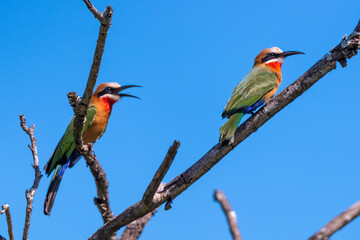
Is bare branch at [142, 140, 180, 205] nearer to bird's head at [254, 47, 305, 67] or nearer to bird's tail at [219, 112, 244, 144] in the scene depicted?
bird's tail at [219, 112, 244, 144]

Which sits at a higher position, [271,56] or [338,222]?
[271,56]

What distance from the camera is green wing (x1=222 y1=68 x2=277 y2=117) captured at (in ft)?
16.0

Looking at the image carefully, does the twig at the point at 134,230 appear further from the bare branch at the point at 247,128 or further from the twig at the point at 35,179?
the twig at the point at 35,179

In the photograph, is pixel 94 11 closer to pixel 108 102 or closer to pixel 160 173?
pixel 160 173

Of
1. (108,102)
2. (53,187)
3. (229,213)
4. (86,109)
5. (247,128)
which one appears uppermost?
(108,102)

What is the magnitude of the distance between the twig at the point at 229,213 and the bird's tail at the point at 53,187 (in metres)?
4.01

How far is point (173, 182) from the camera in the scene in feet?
13.2

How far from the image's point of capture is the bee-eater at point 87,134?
573 centimetres

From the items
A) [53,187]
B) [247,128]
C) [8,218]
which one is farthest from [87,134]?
[247,128]

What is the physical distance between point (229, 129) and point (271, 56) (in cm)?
243

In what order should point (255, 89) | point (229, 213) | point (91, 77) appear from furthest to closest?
point (255, 89)
point (91, 77)
point (229, 213)

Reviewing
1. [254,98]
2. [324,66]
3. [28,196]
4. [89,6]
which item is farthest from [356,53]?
[28,196]

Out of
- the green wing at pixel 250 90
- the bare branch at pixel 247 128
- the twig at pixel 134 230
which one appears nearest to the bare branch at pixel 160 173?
the bare branch at pixel 247 128

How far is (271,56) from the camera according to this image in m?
6.27
